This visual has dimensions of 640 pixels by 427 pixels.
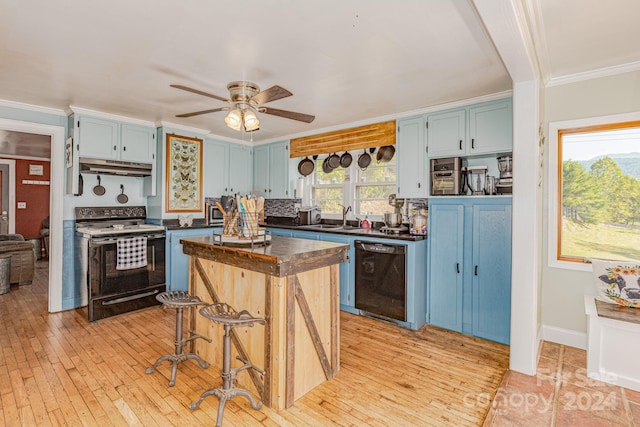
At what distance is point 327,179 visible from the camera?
4.96 metres

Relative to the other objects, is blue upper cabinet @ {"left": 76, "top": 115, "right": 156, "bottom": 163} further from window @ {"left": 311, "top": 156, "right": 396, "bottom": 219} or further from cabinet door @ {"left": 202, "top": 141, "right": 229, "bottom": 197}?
window @ {"left": 311, "top": 156, "right": 396, "bottom": 219}

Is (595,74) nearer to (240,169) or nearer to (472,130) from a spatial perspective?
(472,130)

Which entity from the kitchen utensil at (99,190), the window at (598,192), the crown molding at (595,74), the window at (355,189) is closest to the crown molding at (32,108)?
the kitchen utensil at (99,190)

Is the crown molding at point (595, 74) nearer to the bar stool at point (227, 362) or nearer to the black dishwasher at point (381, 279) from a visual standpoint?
the black dishwasher at point (381, 279)

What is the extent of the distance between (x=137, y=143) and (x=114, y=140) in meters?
0.27

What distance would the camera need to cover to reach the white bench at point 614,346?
7.20 ft

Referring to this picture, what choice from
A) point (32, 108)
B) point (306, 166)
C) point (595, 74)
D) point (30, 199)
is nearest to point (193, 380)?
point (306, 166)

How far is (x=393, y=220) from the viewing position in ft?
12.8

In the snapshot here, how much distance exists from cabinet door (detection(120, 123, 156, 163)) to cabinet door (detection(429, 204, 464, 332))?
3629 millimetres

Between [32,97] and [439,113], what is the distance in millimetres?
4183

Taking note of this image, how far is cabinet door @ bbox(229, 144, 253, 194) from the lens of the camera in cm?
530

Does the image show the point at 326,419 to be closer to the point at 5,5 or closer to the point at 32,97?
the point at 5,5

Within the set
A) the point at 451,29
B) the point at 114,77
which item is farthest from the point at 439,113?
the point at 114,77

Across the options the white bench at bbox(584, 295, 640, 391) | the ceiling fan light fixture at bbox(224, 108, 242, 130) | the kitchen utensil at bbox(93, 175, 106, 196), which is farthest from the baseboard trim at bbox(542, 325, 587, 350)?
the kitchen utensil at bbox(93, 175, 106, 196)
